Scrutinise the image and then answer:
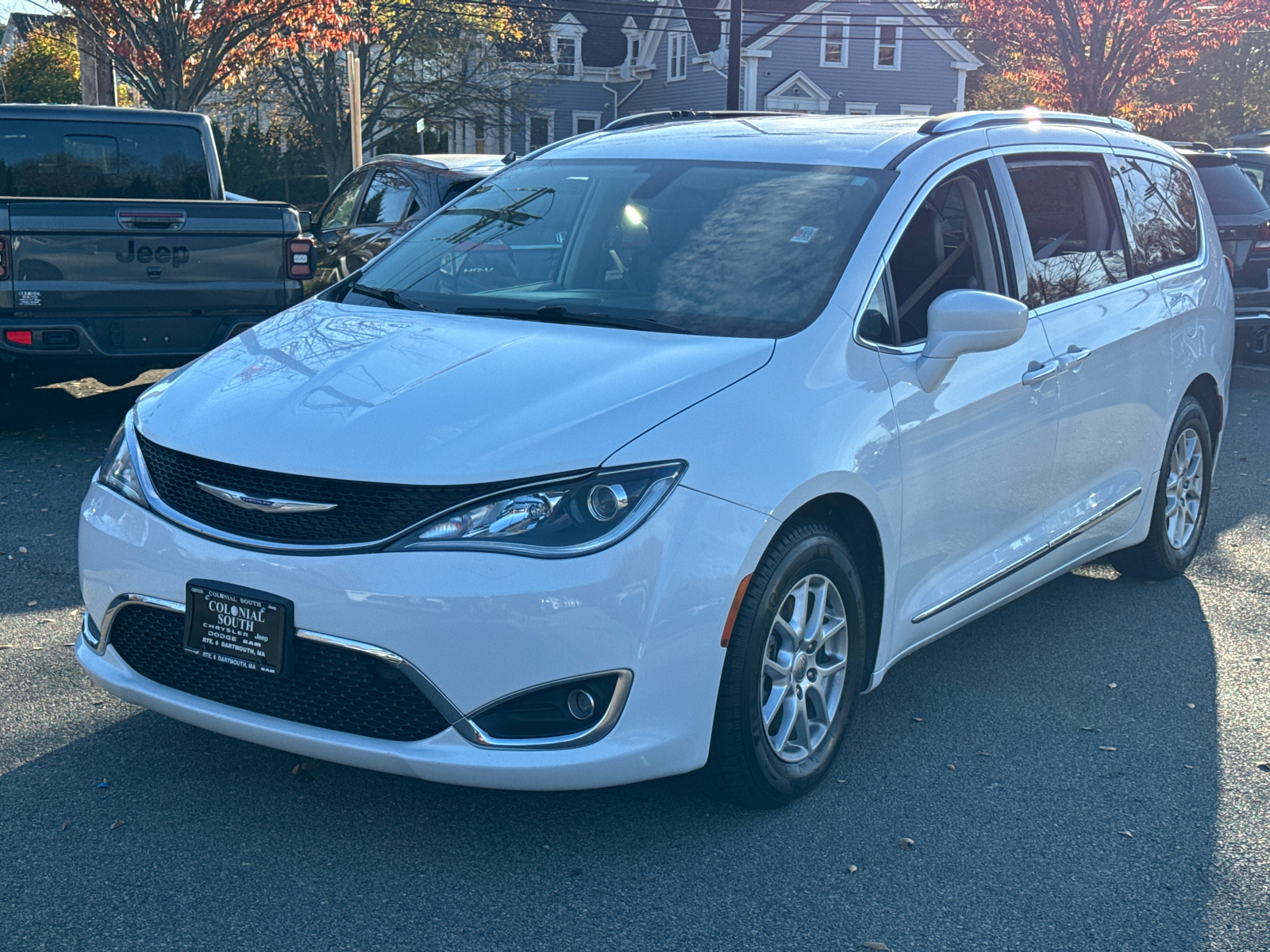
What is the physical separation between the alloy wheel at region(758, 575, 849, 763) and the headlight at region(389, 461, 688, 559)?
59 cm

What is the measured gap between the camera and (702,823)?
3670 millimetres

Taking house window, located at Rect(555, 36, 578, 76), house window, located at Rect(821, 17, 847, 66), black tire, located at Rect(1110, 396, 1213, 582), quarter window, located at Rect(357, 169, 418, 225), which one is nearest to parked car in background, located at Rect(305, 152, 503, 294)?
quarter window, located at Rect(357, 169, 418, 225)

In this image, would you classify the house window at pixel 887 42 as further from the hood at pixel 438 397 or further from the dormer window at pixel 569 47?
the hood at pixel 438 397

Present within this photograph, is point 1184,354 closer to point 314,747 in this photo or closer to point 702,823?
point 702,823

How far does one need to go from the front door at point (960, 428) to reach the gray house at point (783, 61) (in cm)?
3863

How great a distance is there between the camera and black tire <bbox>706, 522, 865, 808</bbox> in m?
3.42

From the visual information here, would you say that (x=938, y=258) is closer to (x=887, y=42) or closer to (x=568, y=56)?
(x=887, y=42)

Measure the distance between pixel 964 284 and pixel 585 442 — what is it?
6.20ft

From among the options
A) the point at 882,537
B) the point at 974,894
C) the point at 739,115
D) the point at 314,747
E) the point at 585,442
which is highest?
the point at 739,115

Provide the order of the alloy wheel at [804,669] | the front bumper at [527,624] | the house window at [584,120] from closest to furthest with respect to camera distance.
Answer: the front bumper at [527,624] → the alloy wheel at [804,669] → the house window at [584,120]

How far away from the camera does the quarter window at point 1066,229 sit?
4816 millimetres

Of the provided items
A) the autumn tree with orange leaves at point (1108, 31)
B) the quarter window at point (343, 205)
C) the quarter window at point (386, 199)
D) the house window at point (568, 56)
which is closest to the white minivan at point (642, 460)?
the quarter window at point (386, 199)

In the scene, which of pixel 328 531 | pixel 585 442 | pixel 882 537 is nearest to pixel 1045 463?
pixel 882 537

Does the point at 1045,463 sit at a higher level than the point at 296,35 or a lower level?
lower
